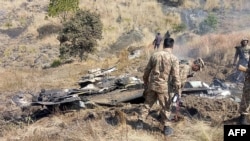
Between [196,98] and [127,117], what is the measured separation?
192 centimetres

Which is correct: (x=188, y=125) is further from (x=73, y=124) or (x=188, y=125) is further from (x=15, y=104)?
(x=15, y=104)

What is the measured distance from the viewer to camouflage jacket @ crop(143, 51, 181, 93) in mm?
6238

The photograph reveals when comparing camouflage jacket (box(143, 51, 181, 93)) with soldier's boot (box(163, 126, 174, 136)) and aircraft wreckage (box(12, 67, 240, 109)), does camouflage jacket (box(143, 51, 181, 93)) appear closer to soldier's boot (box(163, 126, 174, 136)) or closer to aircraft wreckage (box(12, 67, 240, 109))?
soldier's boot (box(163, 126, 174, 136))

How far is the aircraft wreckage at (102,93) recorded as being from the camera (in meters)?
8.20

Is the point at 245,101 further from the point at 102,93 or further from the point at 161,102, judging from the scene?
the point at 102,93

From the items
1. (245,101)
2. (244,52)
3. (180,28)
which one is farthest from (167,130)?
(180,28)

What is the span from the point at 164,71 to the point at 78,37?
47.3 ft

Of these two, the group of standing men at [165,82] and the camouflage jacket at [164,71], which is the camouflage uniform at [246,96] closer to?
the group of standing men at [165,82]

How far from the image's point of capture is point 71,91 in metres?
8.92

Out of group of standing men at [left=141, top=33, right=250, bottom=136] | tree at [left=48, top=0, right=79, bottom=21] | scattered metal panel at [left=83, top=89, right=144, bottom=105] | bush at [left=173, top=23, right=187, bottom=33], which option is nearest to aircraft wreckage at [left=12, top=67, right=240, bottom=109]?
scattered metal panel at [left=83, top=89, right=144, bottom=105]

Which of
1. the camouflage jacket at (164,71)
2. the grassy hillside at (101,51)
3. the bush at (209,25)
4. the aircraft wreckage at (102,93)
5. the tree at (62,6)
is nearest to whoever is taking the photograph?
the camouflage jacket at (164,71)

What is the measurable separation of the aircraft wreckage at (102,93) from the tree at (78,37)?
10.5 m

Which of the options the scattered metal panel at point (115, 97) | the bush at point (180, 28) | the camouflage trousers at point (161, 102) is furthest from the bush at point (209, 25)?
the camouflage trousers at point (161, 102)

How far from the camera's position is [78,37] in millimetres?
20219
